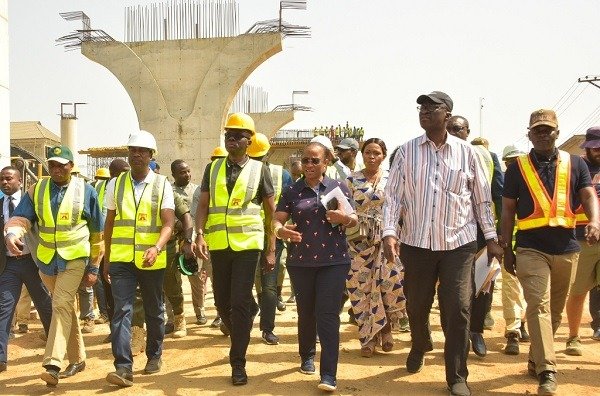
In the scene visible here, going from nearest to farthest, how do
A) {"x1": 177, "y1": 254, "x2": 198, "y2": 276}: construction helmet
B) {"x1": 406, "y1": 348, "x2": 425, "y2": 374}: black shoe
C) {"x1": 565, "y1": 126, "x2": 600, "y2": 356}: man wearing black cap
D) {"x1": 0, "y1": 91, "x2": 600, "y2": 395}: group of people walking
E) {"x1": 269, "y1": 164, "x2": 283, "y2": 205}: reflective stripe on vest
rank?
{"x1": 0, "y1": 91, "x2": 600, "y2": 395}: group of people walking < {"x1": 406, "y1": 348, "x2": 425, "y2": 374}: black shoe < {"x1": 565, "y1": 126, "x2": 600, "y2": 356}: man wearing black cap < {"x1": 177, "y1": 254, "x2": 198, "y2": 276}: construction helmet < {"x1": 269, "y1": 164, "x2": 283, "y2": 205}: reflective stripe on vest

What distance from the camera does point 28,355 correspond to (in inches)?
266

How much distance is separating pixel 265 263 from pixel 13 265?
2.63 m

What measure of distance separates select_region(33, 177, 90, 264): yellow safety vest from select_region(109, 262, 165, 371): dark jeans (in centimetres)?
43

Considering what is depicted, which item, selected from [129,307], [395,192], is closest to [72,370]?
[129,307]

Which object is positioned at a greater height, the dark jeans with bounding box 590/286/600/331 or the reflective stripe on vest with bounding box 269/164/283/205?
the reflective stripe on vest with bounding box 269/164/283/205

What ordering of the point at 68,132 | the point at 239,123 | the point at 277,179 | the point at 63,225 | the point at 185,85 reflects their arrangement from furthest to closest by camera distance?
the point at 68,132 → the point at 185,85 → the point at 277,179 → the point at 63,225 → the point at 239,123

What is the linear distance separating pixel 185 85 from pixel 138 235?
14195mm

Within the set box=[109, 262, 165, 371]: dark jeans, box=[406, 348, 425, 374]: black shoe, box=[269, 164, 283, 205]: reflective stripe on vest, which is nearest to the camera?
box=[109, 262, 165, 371]: dark jeans

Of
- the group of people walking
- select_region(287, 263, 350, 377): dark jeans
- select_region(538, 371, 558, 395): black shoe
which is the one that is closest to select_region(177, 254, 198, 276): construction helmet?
the group of people walking

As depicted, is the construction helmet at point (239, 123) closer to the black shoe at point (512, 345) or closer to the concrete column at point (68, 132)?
the black shoe at point (512, 345)

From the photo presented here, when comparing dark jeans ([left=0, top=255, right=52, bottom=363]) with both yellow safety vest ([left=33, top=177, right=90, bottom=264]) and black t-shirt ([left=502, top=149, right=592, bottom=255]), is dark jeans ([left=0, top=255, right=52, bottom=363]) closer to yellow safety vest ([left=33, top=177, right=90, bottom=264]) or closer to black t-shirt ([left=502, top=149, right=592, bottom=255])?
yellow safety vest ([left=33, top=177, right=90, bottom=264])

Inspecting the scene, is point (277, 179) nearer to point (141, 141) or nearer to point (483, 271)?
point (141, 141)

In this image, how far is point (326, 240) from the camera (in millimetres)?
5133

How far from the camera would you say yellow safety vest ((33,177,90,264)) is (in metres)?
5.58
